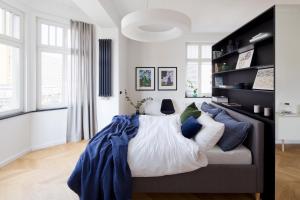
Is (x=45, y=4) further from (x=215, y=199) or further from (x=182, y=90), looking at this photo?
(x=215, y=199)

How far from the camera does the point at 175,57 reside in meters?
5.50

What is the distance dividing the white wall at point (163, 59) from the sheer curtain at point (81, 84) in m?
1.31

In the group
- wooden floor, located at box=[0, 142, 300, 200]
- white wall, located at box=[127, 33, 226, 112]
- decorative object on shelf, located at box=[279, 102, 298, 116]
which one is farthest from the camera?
white wall, located at box=[127, 33, 226, 112]

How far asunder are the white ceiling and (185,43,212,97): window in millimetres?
1051

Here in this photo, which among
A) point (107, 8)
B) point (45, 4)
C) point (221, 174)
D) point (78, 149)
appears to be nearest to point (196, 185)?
point (221, 174)

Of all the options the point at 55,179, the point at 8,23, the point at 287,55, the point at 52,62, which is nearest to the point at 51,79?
the point at 52,62

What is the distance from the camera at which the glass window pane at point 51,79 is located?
158 inches

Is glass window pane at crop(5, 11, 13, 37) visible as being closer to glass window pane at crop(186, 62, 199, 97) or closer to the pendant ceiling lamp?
the pendant ceiling lamp

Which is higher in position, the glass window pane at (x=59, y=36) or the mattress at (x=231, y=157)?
the glass window pane at (x=59, y=36)

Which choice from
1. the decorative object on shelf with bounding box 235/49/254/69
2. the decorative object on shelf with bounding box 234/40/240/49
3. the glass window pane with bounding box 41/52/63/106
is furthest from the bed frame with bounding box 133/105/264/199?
the glass window pane with bounding box 41/52/63/106

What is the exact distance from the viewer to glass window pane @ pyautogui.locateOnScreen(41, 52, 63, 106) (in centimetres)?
402

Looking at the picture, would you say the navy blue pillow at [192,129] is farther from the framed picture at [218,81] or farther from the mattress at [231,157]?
the framed picture at [218,81]

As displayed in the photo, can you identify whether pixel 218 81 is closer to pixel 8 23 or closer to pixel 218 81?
pixel 218 81

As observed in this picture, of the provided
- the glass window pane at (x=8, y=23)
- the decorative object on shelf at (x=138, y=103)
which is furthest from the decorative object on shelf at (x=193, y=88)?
the glass window pane at (x=8, y=23)
